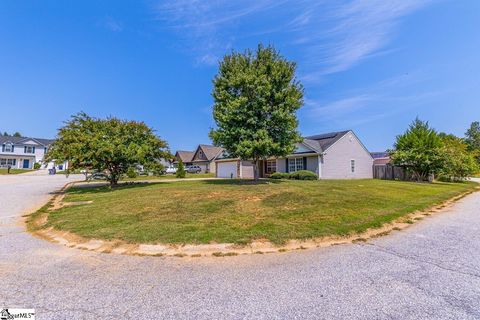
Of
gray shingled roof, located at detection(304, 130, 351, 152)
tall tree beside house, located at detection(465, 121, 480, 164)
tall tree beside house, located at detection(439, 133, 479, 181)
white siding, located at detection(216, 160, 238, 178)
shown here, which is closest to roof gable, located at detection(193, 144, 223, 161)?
white siding, located at detection(216, 160, 238, 178)

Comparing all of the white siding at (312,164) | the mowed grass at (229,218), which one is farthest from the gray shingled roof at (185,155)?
the mowed grass at (229,218)

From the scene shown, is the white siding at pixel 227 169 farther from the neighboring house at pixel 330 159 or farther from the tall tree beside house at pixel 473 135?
the tall tree beside house at pixel 473 135

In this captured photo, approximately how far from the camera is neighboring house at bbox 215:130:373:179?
25.1 metres

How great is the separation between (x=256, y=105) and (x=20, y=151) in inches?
2266

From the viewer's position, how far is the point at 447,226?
287 inches

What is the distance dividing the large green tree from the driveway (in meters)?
10.9

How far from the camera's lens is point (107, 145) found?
610 inches

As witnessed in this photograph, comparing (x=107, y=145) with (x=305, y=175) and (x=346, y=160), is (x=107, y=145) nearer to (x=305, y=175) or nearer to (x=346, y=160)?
(x=305, y=175)

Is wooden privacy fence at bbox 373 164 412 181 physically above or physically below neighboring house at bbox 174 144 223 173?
below

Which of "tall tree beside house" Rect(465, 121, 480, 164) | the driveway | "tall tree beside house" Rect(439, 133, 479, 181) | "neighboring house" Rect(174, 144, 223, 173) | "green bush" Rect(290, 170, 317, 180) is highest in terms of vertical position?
"tall tree beside house" Rect(465, 121, 480, 164)

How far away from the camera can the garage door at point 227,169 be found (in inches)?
1281

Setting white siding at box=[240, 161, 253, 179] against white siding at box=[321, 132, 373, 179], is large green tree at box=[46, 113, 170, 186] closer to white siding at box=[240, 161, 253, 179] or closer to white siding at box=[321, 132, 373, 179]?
white siding at box=[240, 161, 253, 179]

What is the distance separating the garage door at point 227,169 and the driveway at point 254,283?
27.2 metres

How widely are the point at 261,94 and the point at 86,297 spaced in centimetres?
1449
